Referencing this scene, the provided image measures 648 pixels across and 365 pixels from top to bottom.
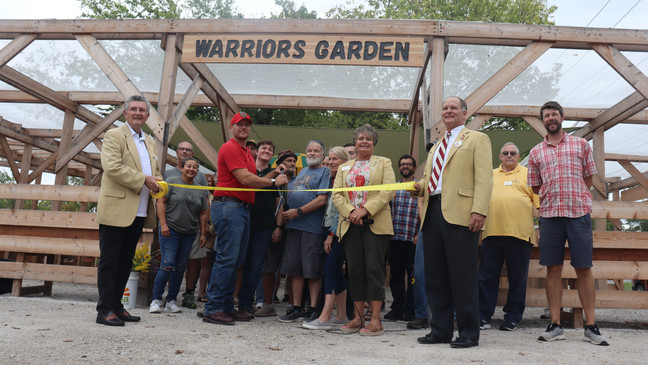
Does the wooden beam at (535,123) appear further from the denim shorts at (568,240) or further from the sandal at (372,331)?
the sandal at (372,331)

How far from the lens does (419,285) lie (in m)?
4.37

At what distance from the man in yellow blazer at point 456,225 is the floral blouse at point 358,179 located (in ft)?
1.81

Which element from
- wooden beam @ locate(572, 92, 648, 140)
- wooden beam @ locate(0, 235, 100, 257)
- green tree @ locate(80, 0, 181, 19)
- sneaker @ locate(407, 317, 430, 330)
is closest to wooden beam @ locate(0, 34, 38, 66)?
wooden beam @ locate(0, 235, 100, 257)

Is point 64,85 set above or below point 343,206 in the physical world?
above

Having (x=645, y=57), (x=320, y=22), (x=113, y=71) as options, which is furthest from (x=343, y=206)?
(x=645, y=57)

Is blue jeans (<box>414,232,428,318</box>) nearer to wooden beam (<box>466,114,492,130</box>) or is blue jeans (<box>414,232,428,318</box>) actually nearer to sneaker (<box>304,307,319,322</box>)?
sneaker (<box>304,307,319,322</box>)

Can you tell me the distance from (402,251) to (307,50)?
90.2 inches

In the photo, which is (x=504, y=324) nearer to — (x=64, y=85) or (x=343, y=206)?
(x=343, y=206)

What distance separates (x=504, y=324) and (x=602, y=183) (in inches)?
176

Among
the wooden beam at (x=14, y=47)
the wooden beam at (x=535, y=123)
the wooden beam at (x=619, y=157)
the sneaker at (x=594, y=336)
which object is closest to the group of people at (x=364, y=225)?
the sneaker at (x=594, y=336)

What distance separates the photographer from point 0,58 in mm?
5387

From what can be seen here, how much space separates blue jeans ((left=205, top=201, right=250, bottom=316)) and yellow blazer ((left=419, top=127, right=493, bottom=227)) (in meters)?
1.73

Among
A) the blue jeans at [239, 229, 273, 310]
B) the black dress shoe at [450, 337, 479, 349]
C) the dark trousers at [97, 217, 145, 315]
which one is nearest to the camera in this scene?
the black dress shoe at [450, 337, 479, 349]

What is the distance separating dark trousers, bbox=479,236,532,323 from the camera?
14.0 feet
